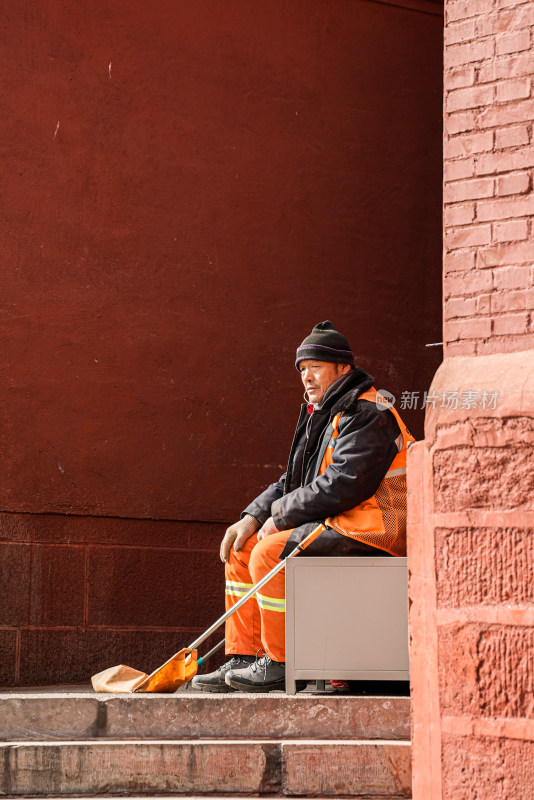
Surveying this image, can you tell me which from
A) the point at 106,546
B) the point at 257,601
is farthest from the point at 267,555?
the point at 106,546

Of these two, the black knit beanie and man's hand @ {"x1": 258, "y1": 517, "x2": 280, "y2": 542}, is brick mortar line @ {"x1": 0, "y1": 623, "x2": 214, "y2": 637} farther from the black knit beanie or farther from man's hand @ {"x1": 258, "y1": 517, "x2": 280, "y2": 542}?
the black knit beanie

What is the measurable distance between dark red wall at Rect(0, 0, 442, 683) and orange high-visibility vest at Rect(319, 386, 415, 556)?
2.19 metres

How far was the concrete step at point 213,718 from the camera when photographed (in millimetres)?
4586

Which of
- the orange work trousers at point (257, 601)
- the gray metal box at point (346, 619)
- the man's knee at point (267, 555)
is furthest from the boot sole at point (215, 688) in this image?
the man's knee at point (267, 555)

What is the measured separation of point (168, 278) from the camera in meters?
7.20

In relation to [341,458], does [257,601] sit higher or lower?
lower

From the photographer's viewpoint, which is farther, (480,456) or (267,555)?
(267,555)

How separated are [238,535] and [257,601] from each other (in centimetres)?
39

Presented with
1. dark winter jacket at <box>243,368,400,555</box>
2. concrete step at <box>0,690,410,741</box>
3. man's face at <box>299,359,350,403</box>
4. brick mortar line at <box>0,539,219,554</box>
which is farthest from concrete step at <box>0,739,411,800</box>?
brick mortar line at <box>0,539,219,554</box>

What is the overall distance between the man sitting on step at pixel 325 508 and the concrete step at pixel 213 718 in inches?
17.4

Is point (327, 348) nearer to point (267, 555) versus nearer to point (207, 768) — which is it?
point (267, 555)

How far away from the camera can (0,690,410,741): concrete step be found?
4.59 metres

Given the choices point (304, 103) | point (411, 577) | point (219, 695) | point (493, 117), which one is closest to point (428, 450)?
point (411, 577)

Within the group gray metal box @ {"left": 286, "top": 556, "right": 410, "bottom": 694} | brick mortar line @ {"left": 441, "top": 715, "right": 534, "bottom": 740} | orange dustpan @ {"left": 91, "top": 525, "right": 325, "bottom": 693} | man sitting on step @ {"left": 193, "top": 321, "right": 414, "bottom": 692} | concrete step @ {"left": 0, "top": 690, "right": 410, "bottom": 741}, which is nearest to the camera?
brick mortar line @ {"left": 441, "top": 715, "right": 534, "bottom": 740}
